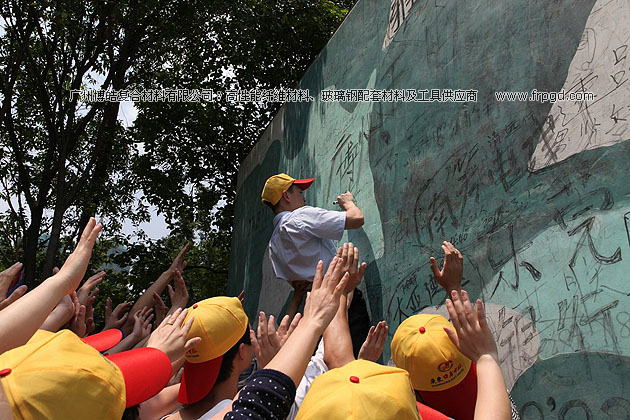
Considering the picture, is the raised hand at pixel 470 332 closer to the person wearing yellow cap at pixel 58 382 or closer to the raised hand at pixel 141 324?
the person wearing yellow cap at pixel 58 382

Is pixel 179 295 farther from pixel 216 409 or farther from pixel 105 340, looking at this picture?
pixel 216 409

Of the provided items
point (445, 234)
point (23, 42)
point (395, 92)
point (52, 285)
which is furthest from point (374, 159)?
point (23, 42)

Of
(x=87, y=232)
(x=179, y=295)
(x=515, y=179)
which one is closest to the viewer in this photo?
(x=87, y=232)

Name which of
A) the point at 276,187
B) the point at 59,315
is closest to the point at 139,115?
the point at 276,187

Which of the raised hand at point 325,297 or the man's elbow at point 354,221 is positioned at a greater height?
the man's elbow at point 354,221

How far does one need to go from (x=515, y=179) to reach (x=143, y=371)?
1.97 meters

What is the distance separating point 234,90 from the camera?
30.3ft

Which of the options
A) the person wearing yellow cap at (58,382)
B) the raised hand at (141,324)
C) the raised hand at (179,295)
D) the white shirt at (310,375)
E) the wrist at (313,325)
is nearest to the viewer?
the person wearing yellow cap at (58,382)

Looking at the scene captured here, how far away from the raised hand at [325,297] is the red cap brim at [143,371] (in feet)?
1.84

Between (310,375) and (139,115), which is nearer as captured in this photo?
(310,375)

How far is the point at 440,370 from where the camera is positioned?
174cm

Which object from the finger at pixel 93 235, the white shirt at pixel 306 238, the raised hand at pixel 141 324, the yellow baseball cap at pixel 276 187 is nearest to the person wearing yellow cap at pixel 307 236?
the white shirt at pixel 306 238

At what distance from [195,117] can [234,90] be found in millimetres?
971

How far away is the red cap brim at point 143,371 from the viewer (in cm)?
163
